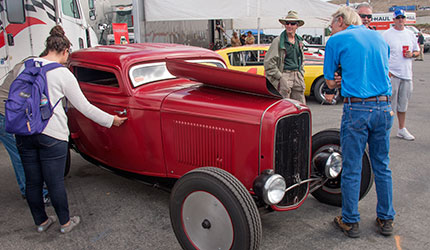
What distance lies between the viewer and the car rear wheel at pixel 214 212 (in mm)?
2445

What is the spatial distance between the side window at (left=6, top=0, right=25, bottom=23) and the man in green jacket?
4.25 metres

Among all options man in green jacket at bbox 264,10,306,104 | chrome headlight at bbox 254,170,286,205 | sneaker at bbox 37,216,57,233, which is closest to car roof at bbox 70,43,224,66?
man in green jacket at bbox 264,10,306,104

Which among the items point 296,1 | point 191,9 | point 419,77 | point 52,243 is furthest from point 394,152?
point 419,77

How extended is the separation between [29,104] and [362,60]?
8.54 ft

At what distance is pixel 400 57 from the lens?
5.46m

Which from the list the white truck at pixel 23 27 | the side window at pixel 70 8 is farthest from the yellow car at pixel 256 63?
the white truck at pixel 23 27

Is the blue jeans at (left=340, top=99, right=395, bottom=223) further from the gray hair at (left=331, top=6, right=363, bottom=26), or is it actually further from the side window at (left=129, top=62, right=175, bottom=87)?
the side window at (left=129, top=62, right=175, bottom=87)

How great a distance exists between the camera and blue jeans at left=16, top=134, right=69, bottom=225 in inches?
117

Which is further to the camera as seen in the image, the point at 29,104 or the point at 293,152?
the point at 293,152

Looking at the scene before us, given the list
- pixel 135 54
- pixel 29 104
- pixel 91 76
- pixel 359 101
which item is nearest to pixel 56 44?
pixel 29 104

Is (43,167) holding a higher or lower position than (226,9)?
lower

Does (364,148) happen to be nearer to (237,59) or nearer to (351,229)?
(351,229)

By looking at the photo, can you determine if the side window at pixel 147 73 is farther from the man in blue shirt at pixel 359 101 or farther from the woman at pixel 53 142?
the man in blue shirt at pixel 359 101

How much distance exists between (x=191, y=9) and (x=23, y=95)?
26.0 ft
